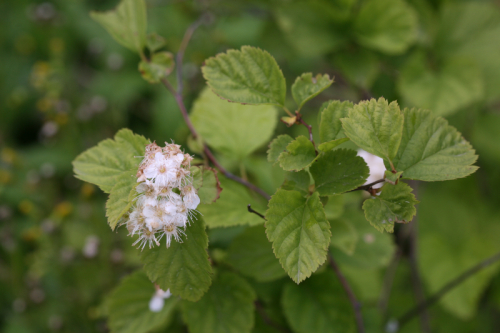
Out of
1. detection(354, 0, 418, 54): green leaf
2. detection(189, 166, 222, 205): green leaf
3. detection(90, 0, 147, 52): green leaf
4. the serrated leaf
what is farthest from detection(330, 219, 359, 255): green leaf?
detection(354, 0, 418, 54): green leaf

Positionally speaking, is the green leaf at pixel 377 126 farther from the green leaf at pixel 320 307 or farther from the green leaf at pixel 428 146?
the green leaf at pixel 320 307

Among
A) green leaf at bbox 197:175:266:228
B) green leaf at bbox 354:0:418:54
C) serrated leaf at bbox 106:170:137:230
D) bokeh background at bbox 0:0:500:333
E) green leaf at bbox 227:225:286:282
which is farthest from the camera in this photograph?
bokeh background at bbox 0:0:500:333

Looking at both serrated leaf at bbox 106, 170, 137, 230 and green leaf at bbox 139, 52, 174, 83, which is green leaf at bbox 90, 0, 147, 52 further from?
serrated leaf at bbox 106, 170, 137, 230

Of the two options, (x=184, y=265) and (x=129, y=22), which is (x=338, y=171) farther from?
(x=129, y=22)

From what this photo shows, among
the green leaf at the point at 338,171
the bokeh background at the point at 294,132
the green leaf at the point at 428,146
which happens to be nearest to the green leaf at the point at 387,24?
the bokeh background at the point at 294,132

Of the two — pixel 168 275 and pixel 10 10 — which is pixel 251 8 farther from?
pixel 10 10
